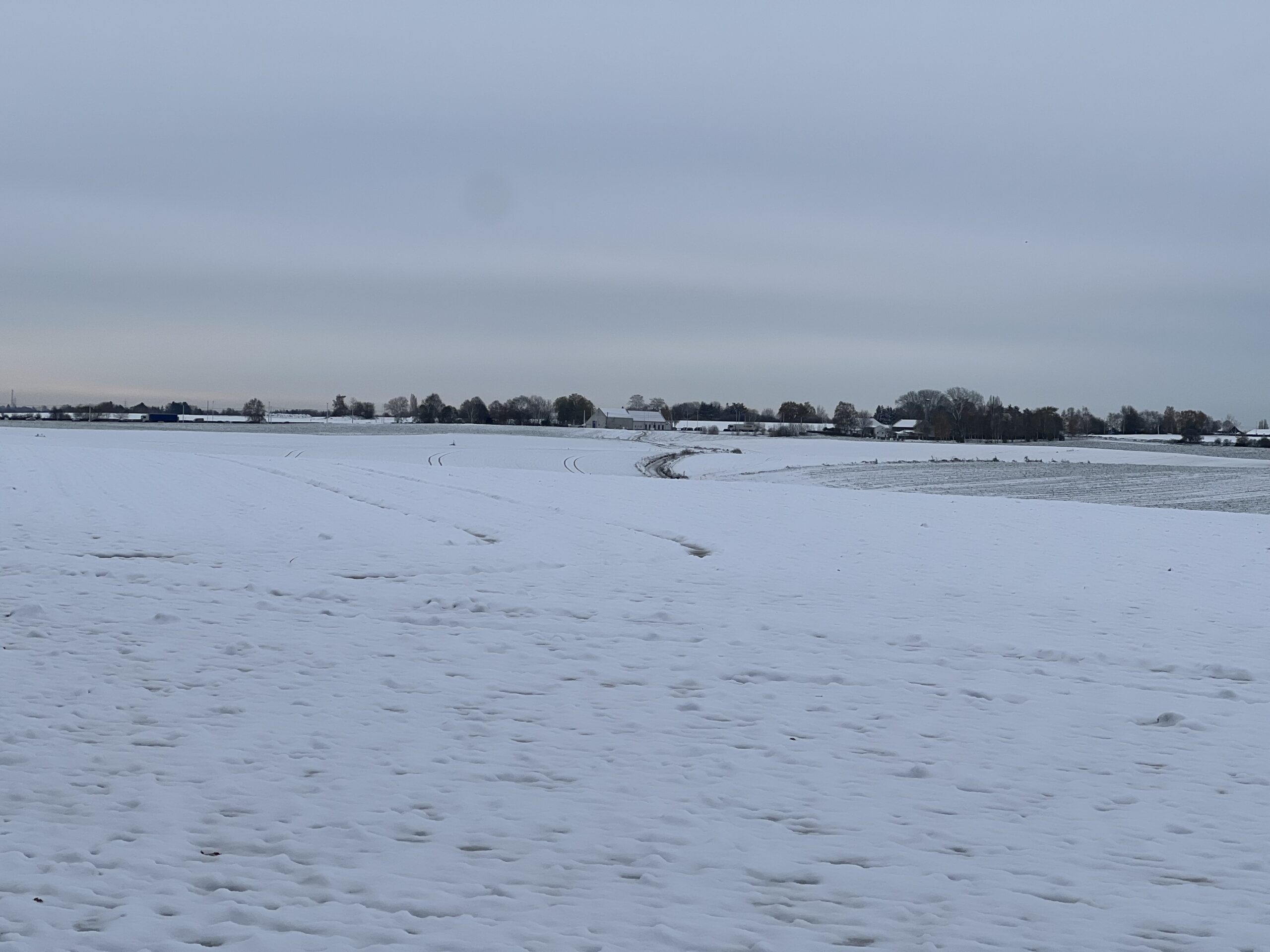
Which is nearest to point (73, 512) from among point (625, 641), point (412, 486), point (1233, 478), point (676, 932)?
point (412, 486)

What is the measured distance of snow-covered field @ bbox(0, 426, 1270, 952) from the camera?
13.6 feet

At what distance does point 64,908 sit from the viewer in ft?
13.2

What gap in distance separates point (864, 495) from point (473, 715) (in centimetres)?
2039

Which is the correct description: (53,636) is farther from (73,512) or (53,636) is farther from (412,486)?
(412,486)

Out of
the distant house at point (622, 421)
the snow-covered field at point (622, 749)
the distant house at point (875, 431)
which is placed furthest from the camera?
the distant house at point (622, 421)

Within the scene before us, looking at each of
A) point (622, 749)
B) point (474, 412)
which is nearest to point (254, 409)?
point (474, 412)

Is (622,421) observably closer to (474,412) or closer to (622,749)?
(474,412)

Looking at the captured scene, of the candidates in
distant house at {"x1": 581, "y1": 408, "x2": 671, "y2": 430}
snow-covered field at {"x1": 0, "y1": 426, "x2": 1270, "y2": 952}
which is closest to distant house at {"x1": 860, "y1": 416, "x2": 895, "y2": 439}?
distant house at {"x1": 581, "y1": 408, "x2": 671, "y2": 430}

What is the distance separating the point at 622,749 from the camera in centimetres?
606

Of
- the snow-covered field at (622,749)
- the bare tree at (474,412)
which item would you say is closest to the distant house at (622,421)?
the bare tree at (474,412)

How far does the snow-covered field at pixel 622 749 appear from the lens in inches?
163

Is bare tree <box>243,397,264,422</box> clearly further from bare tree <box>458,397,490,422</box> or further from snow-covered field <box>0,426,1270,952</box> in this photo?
snow-covered field <box>0,426,1270,952</box>

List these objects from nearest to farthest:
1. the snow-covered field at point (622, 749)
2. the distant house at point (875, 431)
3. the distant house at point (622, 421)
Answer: the snow-covered field at point (622, 749) < the distant house at point (875, 431) < the distant house at point (622, 421)

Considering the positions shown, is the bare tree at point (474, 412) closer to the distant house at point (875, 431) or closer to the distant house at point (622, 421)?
the distant house at point (622, 421)
